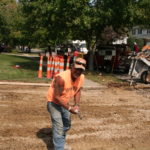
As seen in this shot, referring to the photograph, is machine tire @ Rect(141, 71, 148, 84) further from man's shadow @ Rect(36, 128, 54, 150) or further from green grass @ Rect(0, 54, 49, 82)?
man's shadow @ Rect(36, 128, 54, 150)

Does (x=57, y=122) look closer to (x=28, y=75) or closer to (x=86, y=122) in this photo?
(x=86, y=122)

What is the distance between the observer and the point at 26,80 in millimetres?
15141

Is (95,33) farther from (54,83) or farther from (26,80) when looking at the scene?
(54,83)

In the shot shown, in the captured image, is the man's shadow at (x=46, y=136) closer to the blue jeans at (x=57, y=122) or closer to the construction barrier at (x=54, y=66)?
the blue jeans at (x=57, y=122)

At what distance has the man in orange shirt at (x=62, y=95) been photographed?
5168 mm

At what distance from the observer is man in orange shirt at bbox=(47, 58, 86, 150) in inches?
203

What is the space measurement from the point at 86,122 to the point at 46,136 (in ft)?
5.10

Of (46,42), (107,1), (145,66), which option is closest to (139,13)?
(107,1)

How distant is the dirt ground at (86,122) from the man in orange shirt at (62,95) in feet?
2.67

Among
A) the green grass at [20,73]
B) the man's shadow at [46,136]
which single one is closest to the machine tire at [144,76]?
the green grass at [20,73]

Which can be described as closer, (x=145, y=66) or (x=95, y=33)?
(x=145, y=66)

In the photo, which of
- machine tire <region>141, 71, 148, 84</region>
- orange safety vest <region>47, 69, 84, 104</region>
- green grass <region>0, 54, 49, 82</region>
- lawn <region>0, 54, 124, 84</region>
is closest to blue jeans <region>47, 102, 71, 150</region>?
orange safety vest <region>47, 69, 84, 104</region>

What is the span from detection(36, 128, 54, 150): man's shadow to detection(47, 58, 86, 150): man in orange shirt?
31.5 inches

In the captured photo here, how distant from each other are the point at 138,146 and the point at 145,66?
1035cm
